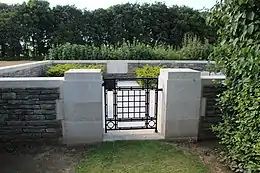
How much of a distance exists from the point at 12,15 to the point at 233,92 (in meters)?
19.4

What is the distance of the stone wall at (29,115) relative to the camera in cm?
353

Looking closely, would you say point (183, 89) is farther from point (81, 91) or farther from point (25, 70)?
point (25, 70)

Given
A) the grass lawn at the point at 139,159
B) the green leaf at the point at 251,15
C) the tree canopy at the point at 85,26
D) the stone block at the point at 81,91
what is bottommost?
the grass lawn at the point at 139,159

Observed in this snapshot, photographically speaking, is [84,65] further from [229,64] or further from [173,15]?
[173,15]

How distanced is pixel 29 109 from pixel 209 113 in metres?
2.50

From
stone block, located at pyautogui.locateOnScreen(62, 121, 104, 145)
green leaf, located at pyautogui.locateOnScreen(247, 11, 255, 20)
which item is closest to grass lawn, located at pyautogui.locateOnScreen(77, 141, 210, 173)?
stone block, located at pyautogui.locateOnScreen(62, 121, 104, 145)

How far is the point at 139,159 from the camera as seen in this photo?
3273 mm

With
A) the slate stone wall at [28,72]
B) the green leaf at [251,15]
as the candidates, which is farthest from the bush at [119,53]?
the green leaf at [251,15]

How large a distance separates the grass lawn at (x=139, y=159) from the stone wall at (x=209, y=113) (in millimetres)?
575

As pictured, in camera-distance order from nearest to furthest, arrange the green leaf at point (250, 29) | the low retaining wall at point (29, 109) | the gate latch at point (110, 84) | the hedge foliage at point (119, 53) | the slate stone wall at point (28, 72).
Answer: the green leaf at point (250, 29)
the low retaining wall at point (29, 109)
the gate latch at point (110, 84)
the slate stone wall at point (28, 72)
the hedge foliage at point (119, 53)

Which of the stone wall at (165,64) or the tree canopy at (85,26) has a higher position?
the tree canopy at (85,26)

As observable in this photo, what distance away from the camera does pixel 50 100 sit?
3.57 meters

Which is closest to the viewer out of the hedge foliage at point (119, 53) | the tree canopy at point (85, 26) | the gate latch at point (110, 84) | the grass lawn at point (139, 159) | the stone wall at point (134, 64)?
the grass lawn at point (139, 159)

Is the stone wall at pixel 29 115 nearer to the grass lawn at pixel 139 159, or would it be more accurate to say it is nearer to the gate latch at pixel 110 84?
the grass lawn at pixel 139 159
